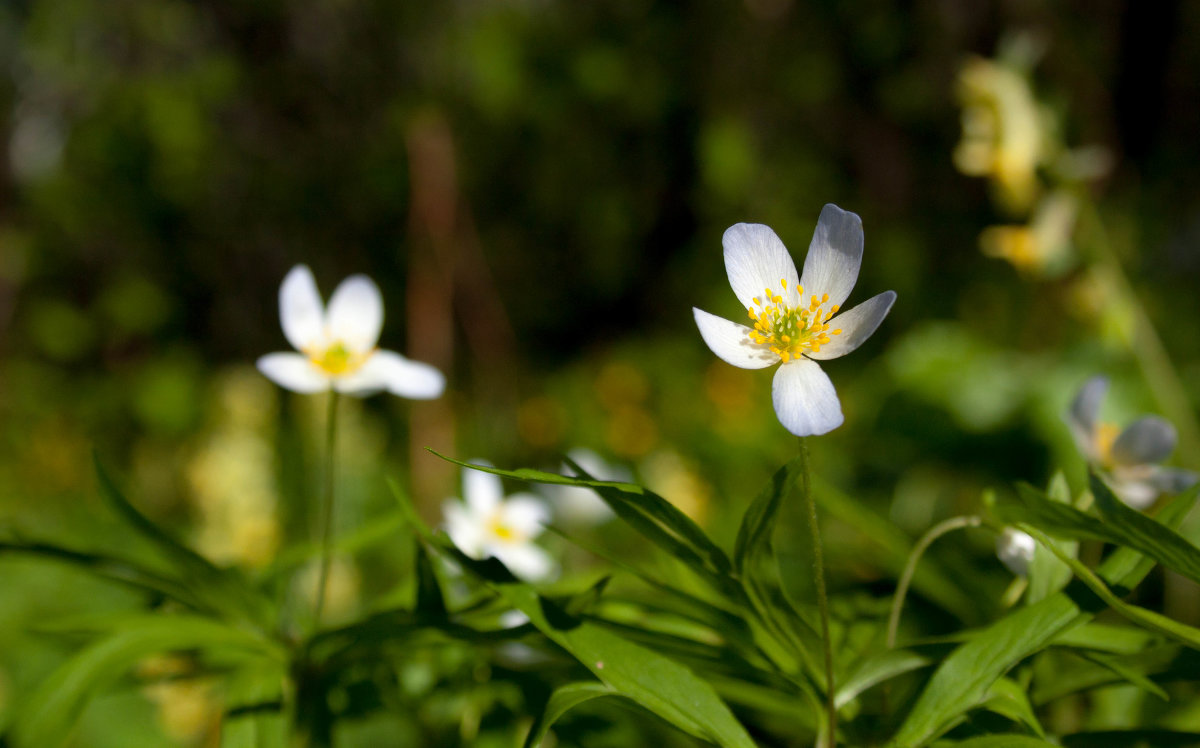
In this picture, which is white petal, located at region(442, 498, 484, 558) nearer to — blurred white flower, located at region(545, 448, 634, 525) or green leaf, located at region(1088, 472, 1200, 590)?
blurred white flower, located at region(545, 448, 634, 525)

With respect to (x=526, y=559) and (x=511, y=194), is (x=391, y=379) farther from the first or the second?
(x=511, y=194)

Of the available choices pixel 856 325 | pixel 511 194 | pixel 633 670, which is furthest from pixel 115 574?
pixel 511 194

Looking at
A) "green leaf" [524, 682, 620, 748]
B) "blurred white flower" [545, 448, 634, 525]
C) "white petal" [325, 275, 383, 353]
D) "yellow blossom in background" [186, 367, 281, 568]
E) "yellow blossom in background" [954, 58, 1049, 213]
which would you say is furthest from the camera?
"yellow blossom in background" [186, 367, 281, 568]

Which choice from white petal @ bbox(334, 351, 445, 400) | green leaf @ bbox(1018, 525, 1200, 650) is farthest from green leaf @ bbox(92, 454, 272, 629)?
green leaf @ bbox(1018, 525, 1200, 650)

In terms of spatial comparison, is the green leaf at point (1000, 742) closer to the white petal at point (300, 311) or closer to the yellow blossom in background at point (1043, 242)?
the white petal at point (300, 311)

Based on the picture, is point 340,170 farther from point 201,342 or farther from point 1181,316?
point 1181,316

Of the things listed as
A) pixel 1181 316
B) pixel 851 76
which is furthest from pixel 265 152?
pixel 1181 316

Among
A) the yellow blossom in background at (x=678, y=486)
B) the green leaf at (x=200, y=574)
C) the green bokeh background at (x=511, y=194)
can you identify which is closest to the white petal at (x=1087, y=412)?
the green leaf at (x=200, y=574)
